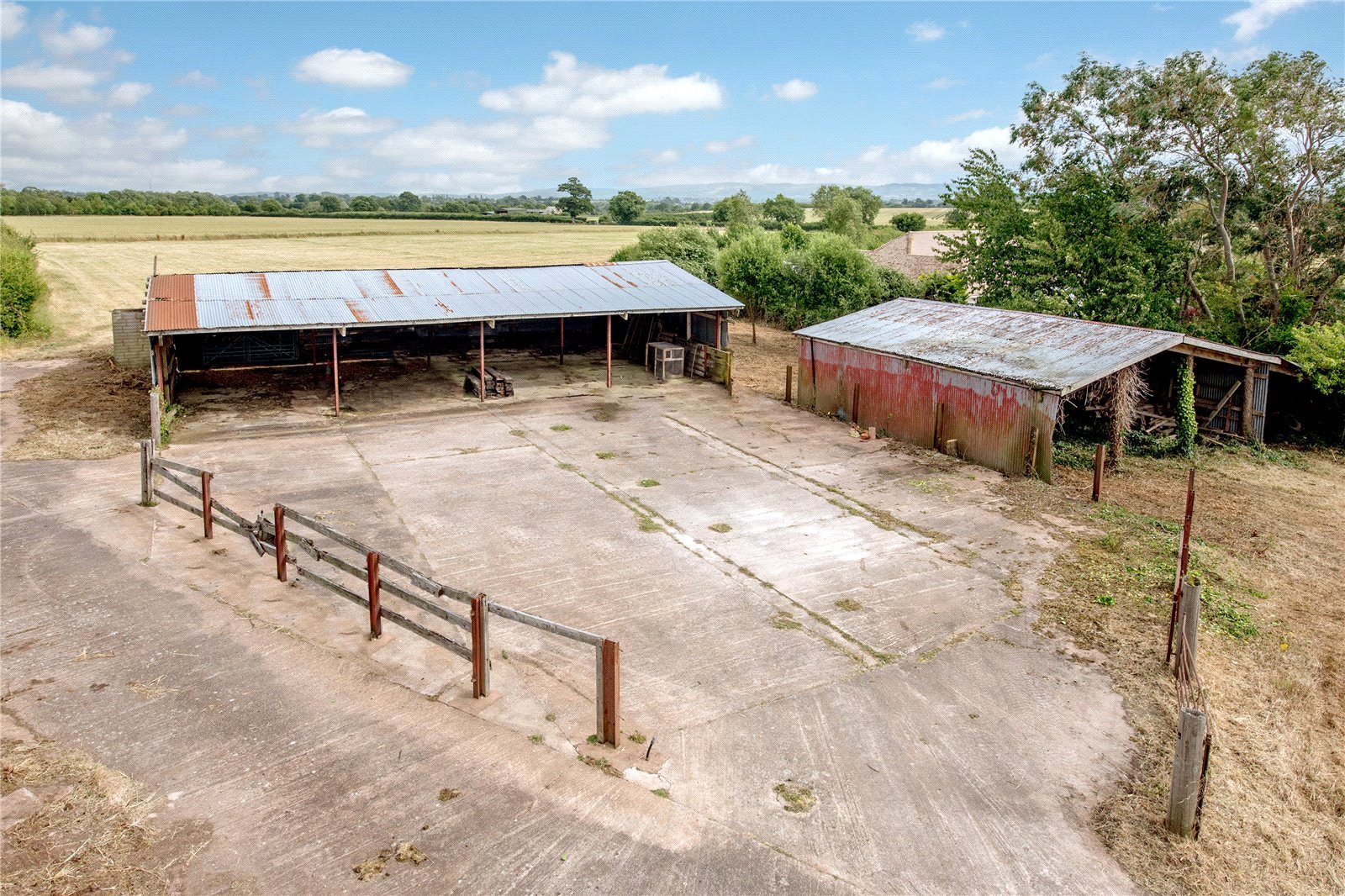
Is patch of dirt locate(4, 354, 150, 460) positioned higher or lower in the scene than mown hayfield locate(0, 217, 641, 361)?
lower

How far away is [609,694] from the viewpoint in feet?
25.9

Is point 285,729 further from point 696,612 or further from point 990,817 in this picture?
point 990,817

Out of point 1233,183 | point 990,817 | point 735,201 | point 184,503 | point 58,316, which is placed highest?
point 735,201

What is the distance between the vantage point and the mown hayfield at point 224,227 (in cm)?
6550

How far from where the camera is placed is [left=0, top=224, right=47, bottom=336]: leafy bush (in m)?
30.4

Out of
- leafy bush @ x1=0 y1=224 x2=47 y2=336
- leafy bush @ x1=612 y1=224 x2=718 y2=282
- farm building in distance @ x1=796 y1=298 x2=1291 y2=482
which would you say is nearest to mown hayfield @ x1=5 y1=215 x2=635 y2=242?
leafy bush @ x1=0 y1=224 x2=47 y2=336

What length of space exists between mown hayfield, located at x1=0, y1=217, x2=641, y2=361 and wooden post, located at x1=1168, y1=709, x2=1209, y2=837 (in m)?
31.9

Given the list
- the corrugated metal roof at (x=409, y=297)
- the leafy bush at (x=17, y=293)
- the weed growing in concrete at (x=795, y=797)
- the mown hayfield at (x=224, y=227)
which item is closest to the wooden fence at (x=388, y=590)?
the weed growing in concrete at (x=795, y=797)

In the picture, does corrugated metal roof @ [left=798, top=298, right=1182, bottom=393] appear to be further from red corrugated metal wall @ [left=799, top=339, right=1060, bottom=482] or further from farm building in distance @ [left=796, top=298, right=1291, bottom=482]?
red corrugated metal wall @ [left=799, top=339, right=1060, bottom=482]

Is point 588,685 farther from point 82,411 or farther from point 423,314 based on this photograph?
point 82,411

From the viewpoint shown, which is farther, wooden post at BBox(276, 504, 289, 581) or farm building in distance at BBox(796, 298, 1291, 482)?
farm building in distance at BBox(796, 298, 1291, 482)

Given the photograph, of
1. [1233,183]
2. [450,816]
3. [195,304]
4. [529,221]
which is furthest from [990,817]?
[529,221]

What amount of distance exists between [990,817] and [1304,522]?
11511mm

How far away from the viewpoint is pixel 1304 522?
15297 millimetres
